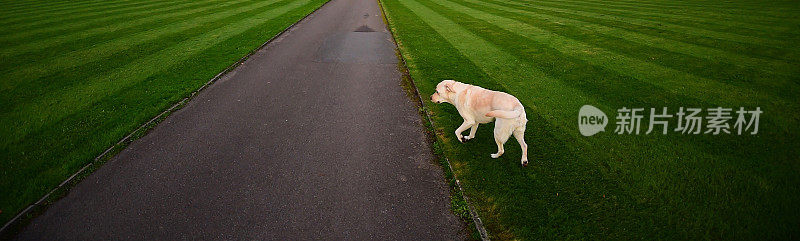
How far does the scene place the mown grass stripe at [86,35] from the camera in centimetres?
1259

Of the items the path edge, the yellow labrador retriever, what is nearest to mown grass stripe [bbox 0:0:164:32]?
the path edge

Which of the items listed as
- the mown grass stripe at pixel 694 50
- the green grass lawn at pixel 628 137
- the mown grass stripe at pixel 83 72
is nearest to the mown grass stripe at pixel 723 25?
the green grass lawn at pixel 628 137

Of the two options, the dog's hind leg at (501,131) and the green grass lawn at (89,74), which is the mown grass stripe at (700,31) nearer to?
the dog's hind leg at (501,131)

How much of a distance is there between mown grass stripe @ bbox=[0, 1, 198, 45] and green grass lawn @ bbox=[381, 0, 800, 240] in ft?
58.7

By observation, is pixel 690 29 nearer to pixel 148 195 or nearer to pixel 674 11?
pixel 674 11

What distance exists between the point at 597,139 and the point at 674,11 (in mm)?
22156

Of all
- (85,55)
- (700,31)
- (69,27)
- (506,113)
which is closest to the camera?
(506,113)

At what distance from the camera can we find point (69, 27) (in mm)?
18016

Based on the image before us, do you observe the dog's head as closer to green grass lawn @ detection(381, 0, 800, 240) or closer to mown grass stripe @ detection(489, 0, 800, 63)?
green grass lawn @ detection(381, 0, 800, 240)

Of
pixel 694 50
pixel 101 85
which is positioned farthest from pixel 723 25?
pixel 101 85

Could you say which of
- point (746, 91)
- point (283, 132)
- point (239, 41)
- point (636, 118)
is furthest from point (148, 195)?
point (746, 91)

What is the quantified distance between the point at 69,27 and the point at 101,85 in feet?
44.6

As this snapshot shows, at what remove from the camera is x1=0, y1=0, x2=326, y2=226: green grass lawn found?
6012mm

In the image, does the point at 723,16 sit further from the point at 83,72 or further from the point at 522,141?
the point at 83,72
